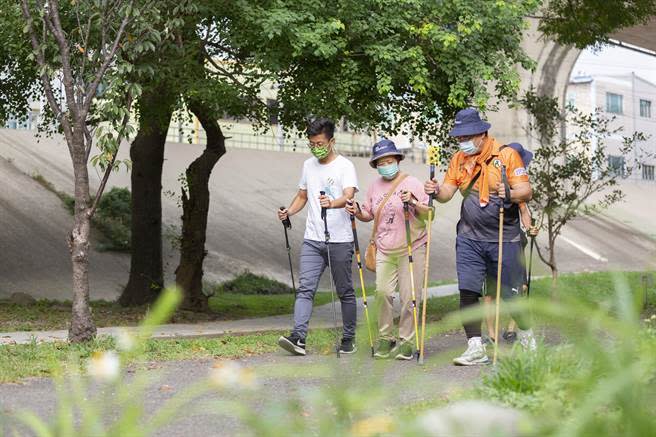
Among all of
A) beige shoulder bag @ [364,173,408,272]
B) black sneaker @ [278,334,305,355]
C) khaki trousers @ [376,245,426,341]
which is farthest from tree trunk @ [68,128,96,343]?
khaki trousers @ [376,245,426,341]

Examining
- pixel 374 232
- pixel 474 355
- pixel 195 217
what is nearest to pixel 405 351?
pixel 474 355

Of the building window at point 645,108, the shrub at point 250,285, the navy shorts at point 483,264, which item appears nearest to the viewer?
the navy shorts at point 483,264

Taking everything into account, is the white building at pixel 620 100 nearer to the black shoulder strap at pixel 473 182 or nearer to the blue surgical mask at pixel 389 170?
the blue surgical mask at pixel 389 170

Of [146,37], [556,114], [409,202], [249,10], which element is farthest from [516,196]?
[556,114]

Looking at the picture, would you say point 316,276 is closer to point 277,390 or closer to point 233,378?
point 277,390

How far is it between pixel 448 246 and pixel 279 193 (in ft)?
18.3

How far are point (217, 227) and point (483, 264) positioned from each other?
22006 millimetres

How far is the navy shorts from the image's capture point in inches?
392

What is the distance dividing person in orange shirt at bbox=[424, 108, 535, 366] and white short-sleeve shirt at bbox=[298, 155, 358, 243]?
1.16 meters

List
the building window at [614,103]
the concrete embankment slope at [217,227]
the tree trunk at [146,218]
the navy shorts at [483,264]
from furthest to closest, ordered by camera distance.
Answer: the building window at [614,103], the concrete embankment slope at [217,227], the tree trunk at [146,218], the navy shorts at [483,264]

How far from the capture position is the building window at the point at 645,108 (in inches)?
3182

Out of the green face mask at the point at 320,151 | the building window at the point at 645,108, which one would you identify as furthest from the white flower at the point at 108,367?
the building window at the point at 645,108

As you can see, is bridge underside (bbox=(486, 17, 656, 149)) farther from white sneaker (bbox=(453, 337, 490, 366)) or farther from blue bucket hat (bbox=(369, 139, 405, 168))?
white sneaker (bbox=(453, 337, 490, 366))

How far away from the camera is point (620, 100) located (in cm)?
7931
